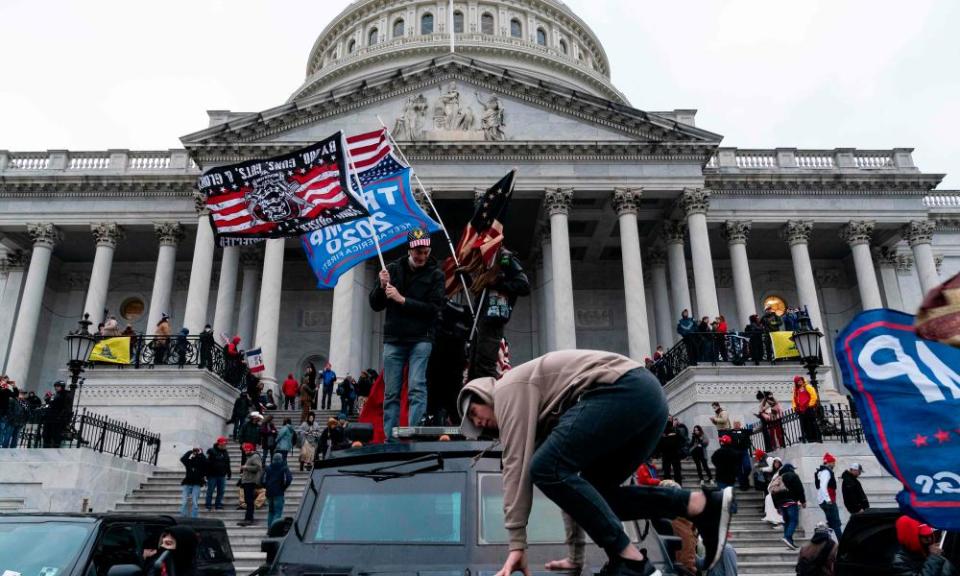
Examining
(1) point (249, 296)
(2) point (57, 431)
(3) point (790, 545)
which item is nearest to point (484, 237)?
(3) point (790, 545)

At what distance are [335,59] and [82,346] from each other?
48.4 m

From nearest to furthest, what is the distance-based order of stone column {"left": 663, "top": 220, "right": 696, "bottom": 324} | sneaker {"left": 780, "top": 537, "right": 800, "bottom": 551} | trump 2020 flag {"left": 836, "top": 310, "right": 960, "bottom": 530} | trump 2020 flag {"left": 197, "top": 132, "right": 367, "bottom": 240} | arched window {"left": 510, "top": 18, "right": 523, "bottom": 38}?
trump 2020 flag {"left": 836, "top": 310, "right": 960, "bottom": 530}
trump 2020 flag {"left": 197, "top": 132, "right": 367, "bottom": 240}
sneaker {"left": 780, "top": 537, "right": 800, "bottom": 551}
stone column {"left": 663, "top": 220, "right": 696, "bottom": 324}
arched window {"left": 510, "top": 18, "right": 523, "bottom": 38}

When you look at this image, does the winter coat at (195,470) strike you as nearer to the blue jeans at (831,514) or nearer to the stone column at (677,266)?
the blue jeans at (831,514)

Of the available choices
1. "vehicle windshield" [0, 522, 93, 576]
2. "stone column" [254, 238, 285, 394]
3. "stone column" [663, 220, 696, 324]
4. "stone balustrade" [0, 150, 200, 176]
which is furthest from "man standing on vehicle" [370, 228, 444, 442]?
"stone balustrade" [0, 150, 200, 176]

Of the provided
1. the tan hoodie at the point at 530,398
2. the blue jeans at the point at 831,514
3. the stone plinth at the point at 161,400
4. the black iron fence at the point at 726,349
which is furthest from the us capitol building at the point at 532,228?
the tan hoodie at the point at 530,398

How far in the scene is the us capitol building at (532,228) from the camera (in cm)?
3089

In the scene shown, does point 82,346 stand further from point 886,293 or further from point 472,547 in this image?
point 886,293

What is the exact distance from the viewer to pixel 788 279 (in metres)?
39.8

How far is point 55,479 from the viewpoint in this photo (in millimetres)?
15992

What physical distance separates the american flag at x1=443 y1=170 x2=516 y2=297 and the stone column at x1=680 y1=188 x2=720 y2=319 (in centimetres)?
2116

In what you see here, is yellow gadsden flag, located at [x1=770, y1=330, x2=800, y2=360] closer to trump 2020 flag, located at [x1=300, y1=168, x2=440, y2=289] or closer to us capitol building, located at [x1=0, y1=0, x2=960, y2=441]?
us capitol building, located at [x1=0, y1=0, x2=960, y2=441]

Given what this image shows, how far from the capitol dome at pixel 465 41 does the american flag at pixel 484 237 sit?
141 feet

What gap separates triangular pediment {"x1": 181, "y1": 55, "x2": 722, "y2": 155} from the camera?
3173 cm

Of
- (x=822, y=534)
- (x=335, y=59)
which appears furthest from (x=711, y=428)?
(x=335, y=59)
